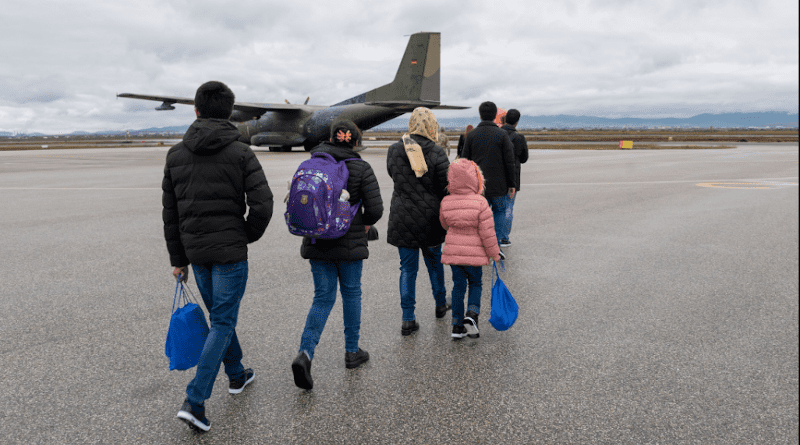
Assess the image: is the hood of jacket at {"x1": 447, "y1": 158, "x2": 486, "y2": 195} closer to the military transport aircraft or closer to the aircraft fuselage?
the military transport aircraft

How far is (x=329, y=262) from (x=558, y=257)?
4.11 meters

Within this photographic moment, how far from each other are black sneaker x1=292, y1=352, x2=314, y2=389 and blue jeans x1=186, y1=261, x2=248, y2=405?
45 centimetres

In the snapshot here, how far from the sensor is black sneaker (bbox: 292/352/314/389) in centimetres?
320

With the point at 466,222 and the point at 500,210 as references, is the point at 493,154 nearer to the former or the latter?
the point at 500,210

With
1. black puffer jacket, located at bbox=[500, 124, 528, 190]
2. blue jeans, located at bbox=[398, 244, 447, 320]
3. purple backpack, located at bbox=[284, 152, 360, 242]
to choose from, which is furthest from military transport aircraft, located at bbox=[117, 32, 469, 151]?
purple backpack, located at bbox=[284, 152, 360, 242]

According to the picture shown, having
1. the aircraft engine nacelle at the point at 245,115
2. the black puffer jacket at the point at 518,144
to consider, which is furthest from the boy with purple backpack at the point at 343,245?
the aircraft engine nacelle at the point at 245,115

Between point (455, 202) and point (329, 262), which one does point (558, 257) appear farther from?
point (329, 262)

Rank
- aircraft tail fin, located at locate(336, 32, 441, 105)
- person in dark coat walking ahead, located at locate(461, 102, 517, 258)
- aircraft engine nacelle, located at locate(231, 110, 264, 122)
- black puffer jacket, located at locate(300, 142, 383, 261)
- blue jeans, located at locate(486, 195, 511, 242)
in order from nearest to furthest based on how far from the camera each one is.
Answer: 1. black puffer jacket, located at locate(300, 142, 383, 261)
2. person in dark coat walking ahead, located at locate(461, 102, 517, 258)
3. blue jeans, located at locate(486, 195, 511, 242)
4. aircraft tail fin, located at locate(336, 32, 441, 105)
5. aircraft engine nacelle, located at locate(231, 110, 264, 122)

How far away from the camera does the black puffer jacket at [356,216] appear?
3.36 m

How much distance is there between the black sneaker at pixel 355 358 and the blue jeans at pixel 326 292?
11.3 inches

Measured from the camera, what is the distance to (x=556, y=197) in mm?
12180

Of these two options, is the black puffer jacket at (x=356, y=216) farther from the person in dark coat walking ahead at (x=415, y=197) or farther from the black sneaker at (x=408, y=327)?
the black sneaker at (x=408, y=327)

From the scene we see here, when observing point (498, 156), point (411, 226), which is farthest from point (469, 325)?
point (498, 156)

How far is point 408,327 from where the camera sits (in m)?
4.23
